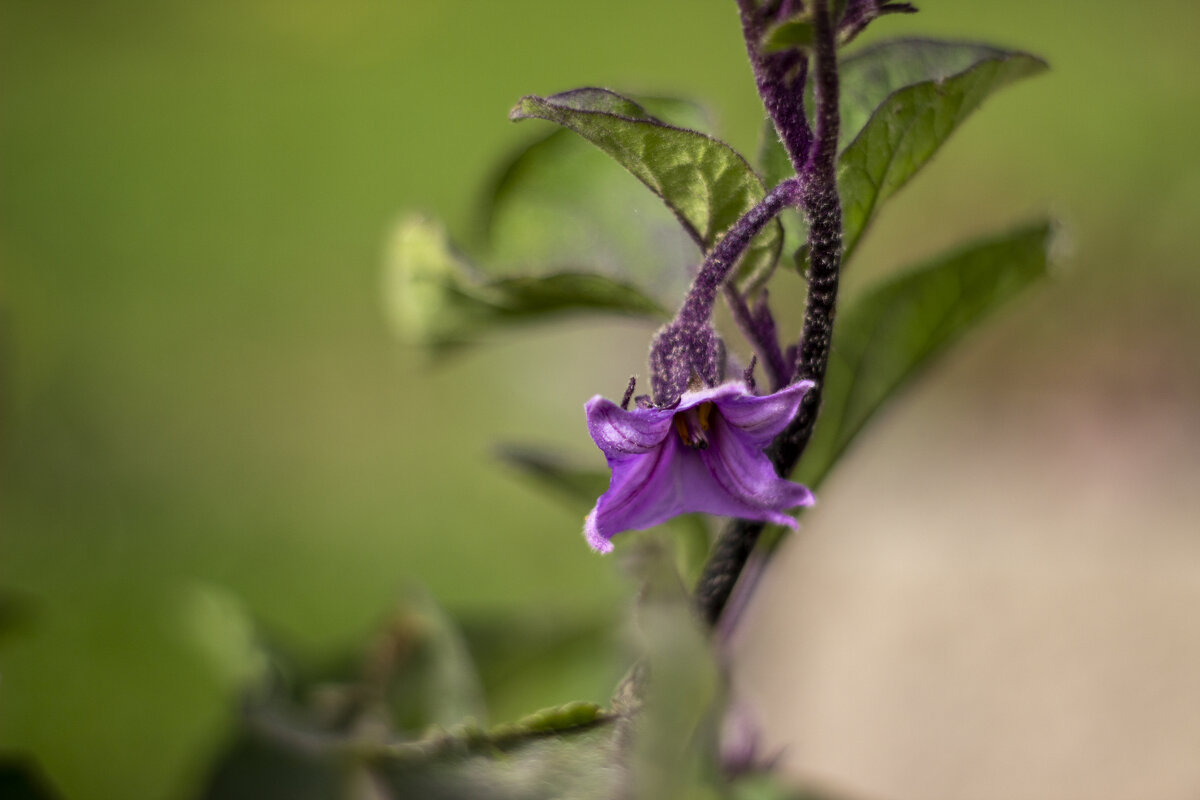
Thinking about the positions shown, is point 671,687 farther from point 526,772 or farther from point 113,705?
point 113,705

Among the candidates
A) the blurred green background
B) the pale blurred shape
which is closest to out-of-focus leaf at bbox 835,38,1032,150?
the pale blurred shape

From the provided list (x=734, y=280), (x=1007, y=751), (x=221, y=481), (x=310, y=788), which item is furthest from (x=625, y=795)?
(x=221, y=481)

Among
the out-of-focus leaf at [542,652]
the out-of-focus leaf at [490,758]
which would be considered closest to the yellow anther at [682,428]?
the out-of-focus leaf at [490,758]

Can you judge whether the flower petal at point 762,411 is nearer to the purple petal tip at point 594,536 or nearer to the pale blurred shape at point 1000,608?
the purple petal tip at point 594,536

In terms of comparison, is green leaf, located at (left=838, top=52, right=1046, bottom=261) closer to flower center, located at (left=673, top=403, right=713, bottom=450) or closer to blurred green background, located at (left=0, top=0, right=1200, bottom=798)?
flower center, located at (left=673, top=403, right=713, bottom=450)

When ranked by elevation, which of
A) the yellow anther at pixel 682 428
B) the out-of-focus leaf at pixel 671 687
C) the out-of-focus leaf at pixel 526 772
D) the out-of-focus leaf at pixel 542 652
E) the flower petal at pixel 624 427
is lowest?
the out-of-focus leaf at pixel 542 652

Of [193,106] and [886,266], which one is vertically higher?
[193,106]

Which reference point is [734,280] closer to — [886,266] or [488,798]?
[488,798]
